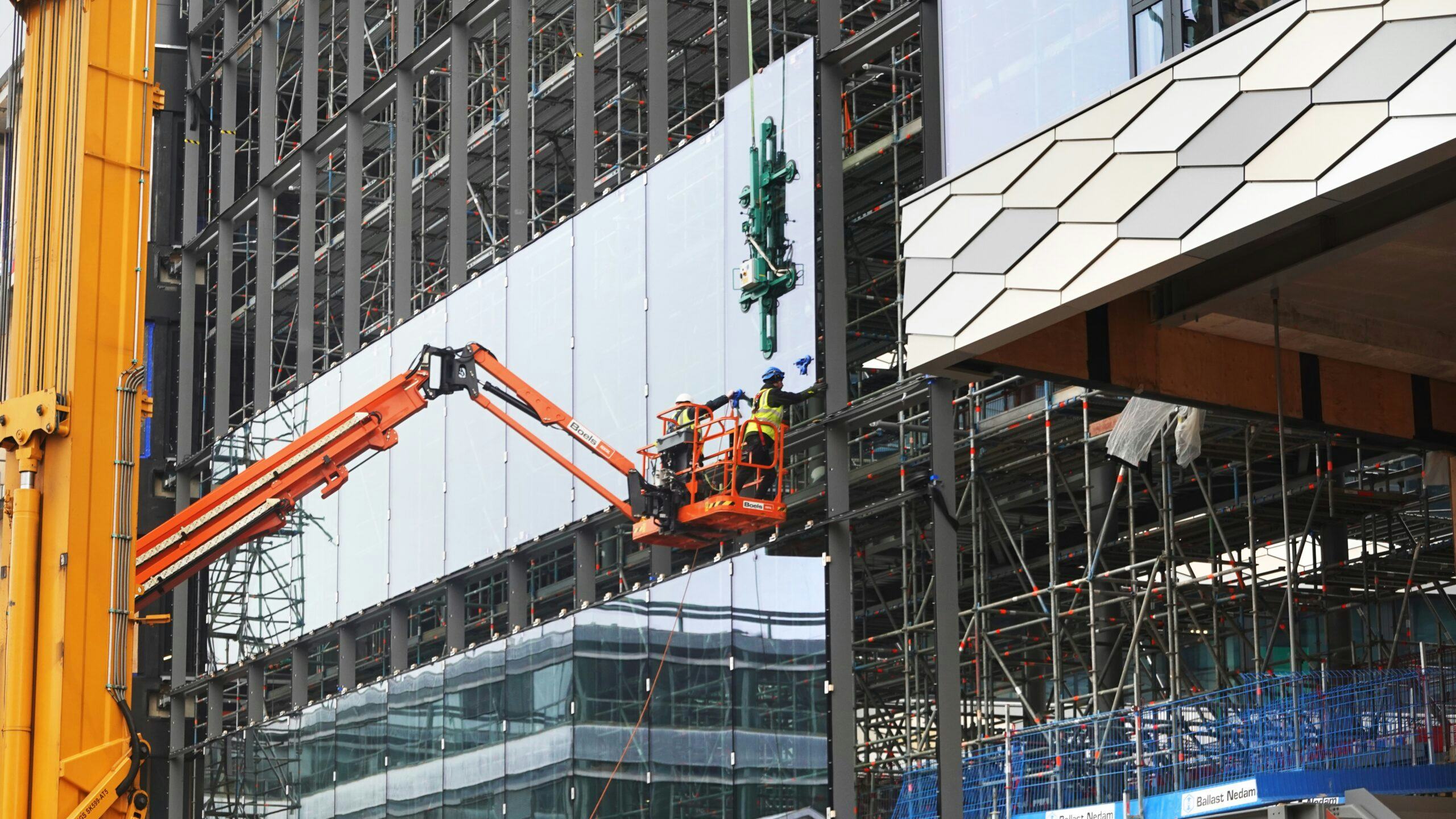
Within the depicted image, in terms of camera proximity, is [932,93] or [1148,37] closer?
[1148,37]

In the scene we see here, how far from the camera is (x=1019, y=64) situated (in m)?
20.2

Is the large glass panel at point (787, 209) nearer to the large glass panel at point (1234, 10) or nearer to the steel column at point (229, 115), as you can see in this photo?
the large glass panel at point (1234, 10)

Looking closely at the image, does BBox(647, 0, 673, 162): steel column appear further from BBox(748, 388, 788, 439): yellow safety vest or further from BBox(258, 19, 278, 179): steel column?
BBox(258, 19, 278, 179): steel column

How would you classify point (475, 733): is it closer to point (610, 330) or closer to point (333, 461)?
point (333, 461)

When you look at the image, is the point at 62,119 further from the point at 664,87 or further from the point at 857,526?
the point at 857,526

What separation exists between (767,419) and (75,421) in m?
7.75

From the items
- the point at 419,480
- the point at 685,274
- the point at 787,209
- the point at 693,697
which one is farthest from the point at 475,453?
the point at 787,209

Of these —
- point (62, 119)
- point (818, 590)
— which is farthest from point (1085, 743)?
point (62, 119)

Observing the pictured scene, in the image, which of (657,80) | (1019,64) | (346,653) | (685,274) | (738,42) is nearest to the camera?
(1019,64)

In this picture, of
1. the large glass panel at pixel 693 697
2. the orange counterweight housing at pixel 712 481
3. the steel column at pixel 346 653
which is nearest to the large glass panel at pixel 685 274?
the orange counterweight housing at pixel 712 481

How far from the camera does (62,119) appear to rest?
64.3 ft

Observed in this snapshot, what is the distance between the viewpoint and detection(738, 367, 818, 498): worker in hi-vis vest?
22.4 metres

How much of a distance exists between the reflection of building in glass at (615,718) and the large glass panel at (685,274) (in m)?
2.52

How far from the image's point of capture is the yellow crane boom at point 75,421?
17.6 metres
